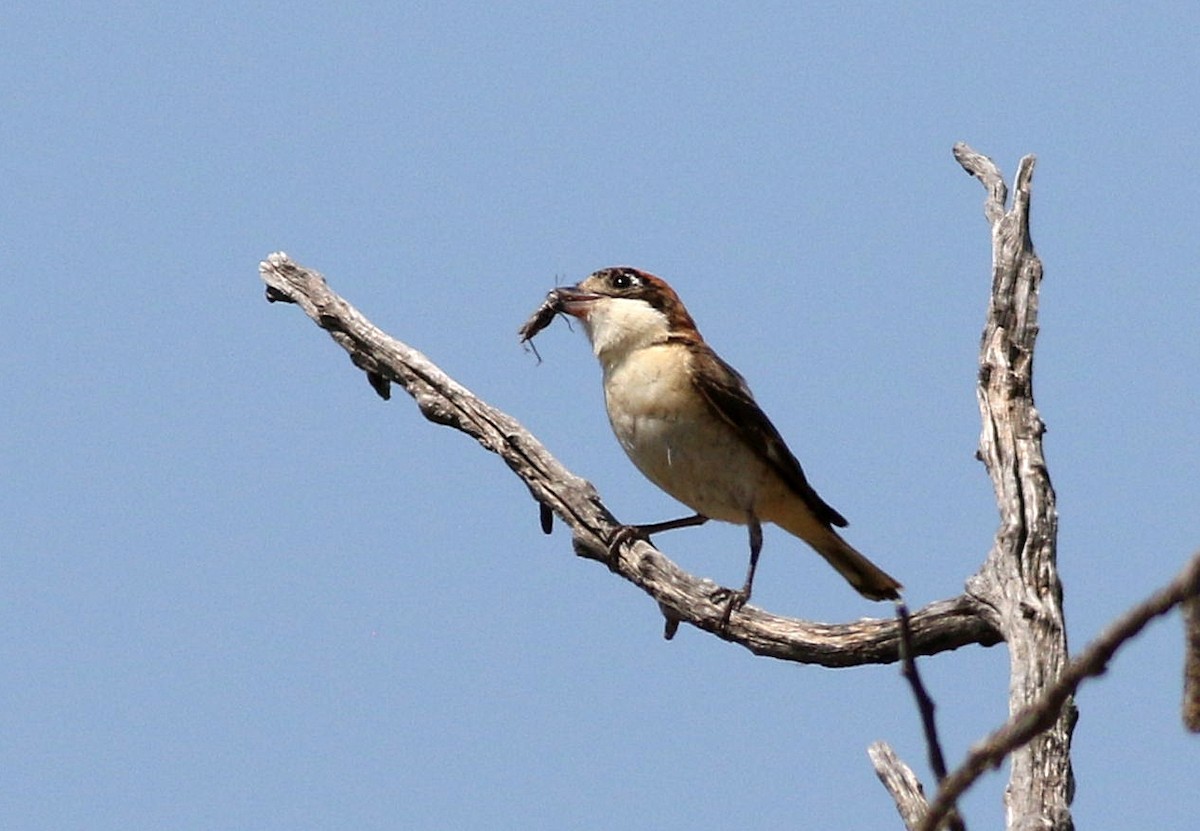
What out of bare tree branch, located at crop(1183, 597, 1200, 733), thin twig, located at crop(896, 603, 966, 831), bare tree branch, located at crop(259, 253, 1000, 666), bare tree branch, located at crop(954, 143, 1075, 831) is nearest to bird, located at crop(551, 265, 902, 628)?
bare tree branch, located at crop(259, 253, 1000, 666)

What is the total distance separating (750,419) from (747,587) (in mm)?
1059

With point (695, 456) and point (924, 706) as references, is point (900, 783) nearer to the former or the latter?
point (924, 706)

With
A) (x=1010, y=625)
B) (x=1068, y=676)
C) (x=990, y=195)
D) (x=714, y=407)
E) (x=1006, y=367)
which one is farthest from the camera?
(x=714, y=407)

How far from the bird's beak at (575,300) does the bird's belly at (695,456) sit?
677 millimetres

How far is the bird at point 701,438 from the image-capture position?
25.5 ft

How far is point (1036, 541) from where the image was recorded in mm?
5598

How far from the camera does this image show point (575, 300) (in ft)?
27.6

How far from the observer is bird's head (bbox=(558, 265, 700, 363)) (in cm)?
811

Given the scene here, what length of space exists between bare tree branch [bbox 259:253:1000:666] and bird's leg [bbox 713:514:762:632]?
42mm

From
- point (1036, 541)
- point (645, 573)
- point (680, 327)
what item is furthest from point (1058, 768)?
point (680, 327)

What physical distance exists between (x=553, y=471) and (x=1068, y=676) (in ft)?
17.4

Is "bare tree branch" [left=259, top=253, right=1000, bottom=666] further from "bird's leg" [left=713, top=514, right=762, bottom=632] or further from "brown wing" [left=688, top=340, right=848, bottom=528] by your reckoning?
"brown wing" [left=688, top=340, right=848, bottom=528]

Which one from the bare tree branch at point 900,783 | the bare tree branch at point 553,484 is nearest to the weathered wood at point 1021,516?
the bare tree branch at point 900,783

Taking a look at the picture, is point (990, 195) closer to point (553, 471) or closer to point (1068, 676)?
point (553, 471)
